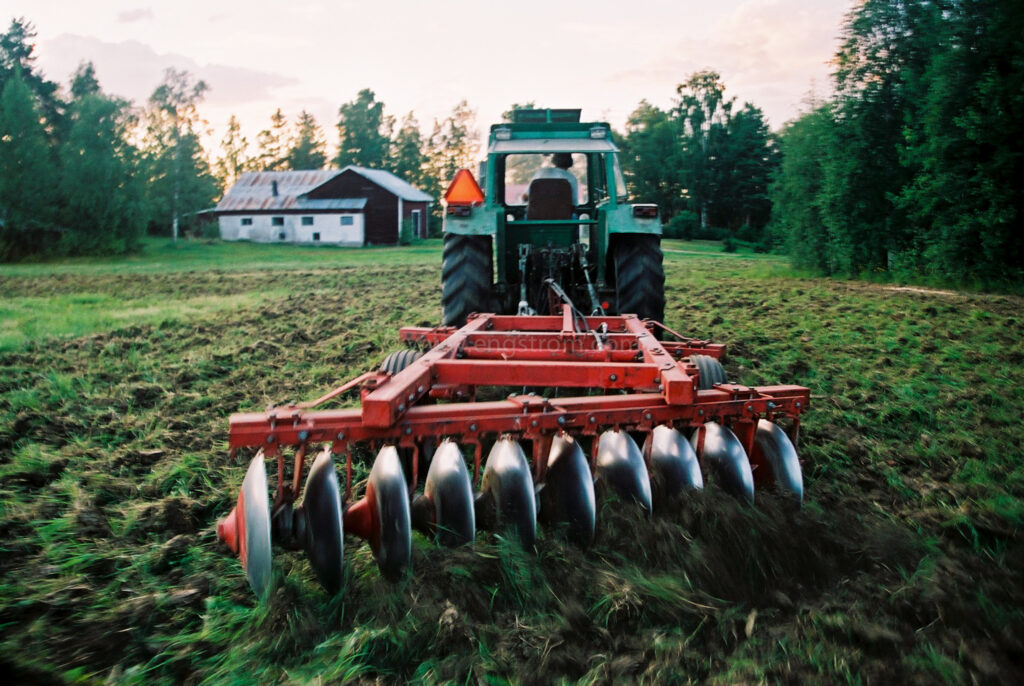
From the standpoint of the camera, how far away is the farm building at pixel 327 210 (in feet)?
123

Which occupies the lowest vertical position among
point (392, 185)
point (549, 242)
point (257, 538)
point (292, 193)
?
point (257, 538)

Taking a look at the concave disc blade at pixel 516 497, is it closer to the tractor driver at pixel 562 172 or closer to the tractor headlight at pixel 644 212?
the tractor headlight at pixel 644 212

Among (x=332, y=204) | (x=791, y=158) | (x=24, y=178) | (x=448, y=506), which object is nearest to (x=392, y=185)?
(x=332, y=204)

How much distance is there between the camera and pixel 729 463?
8.99 ft

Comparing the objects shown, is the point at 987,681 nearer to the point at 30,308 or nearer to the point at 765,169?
the point at 30,308

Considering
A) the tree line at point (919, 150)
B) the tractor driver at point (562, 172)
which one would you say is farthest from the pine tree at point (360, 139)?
the tractor driver at point (562, 172)

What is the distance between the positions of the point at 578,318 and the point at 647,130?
45806mm

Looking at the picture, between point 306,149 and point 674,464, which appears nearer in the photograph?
point 674,464

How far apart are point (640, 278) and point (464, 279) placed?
4.27 ft

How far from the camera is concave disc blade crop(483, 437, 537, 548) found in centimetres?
247

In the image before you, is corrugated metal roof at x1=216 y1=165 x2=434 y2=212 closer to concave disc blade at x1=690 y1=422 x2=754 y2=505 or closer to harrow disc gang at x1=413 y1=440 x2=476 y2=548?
concave disc blade at x1=690 y1=422 x2=754 y2=505

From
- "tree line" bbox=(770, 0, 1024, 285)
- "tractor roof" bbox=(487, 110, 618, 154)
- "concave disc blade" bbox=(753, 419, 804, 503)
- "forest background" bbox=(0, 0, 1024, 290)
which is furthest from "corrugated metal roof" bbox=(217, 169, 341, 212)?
"concave disc blade" bbox=(753, 419, 804, 503)

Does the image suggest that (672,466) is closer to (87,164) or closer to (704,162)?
(87,164)

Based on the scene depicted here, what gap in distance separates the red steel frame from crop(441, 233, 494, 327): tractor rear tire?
5.66ft
